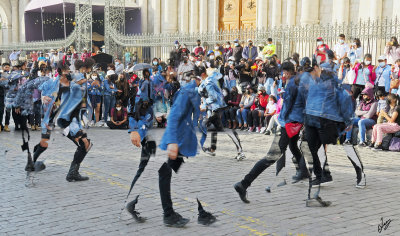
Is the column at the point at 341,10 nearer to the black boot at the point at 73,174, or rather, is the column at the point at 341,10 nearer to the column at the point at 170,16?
the column at the point at 170,16

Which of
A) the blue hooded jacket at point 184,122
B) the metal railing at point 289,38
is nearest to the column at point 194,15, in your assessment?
the metal railing at point 289,38

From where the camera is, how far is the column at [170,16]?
29766 millimetres

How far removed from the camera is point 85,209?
6.46 m

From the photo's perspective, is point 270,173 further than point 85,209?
Yes

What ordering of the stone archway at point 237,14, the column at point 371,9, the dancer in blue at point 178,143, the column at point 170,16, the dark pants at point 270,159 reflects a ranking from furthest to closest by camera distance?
the column at point 170,16 → the stone archway at point 237,14 → the column at point 371,9 → the dark pants at point 270,159 → the dancer in blue at point 178,143

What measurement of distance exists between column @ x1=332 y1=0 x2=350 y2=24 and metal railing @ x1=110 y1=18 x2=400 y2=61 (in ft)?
1.65

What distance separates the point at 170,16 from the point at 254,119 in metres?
16.3

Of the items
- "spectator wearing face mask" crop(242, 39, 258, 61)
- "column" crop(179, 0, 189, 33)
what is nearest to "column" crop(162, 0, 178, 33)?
"column" crop(179, 0, 189, 33)

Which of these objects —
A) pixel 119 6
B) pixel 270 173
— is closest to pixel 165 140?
pixel 270 173

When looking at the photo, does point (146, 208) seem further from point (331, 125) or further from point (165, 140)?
point (331, 125)

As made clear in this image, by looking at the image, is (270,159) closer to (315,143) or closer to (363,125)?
(315,143)

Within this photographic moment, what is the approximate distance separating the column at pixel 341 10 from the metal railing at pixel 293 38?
50 centimetres

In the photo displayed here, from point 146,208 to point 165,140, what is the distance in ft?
3.94

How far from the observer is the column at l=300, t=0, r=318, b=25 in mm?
21828
